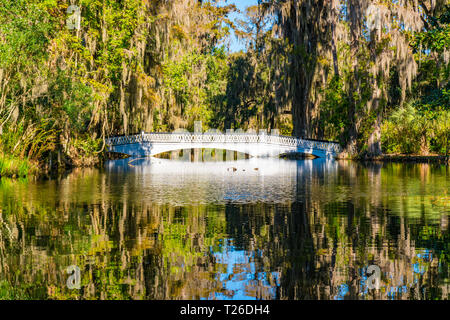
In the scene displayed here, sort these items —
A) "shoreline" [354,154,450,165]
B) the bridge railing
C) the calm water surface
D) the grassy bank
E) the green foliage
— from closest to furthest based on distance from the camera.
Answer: the calm water surface < the grassy bank < "shoreline" [354,154,450,165] < the green foliage < the bridge railing

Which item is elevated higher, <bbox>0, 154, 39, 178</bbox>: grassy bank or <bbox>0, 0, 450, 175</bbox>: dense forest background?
<bbox>0, 0, 450, 175</bbox>: dense forest background

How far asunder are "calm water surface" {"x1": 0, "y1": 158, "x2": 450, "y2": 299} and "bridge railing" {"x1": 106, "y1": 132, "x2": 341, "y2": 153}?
85.3 ft

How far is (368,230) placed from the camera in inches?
392

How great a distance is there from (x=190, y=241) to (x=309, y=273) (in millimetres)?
2623

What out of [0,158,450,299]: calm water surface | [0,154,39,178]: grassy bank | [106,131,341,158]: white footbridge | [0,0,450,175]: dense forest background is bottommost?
[0,158,450,299]: calm water surface

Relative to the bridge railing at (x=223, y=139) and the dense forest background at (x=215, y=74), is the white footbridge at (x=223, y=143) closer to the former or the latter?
the bridge railing at (x=223, y=139)

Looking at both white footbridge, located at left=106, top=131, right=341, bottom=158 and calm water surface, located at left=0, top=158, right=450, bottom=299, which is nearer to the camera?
calm water surface, located at left=0, top=158, right=450, bottom=299

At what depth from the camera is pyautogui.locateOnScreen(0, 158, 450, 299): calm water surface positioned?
622 cm

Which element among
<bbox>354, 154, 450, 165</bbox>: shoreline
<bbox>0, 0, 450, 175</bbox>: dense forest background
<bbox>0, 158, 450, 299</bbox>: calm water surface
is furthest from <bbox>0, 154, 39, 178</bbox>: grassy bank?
<bbox>354, 154, 450, 165</bbox>: shoreline

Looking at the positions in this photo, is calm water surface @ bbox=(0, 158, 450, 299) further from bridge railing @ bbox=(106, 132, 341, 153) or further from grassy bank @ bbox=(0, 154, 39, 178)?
bridge railing @ bbox=(106, 132, 341, 153)

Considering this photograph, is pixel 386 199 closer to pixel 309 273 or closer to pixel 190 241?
pixel 190 241

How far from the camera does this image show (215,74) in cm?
5169
